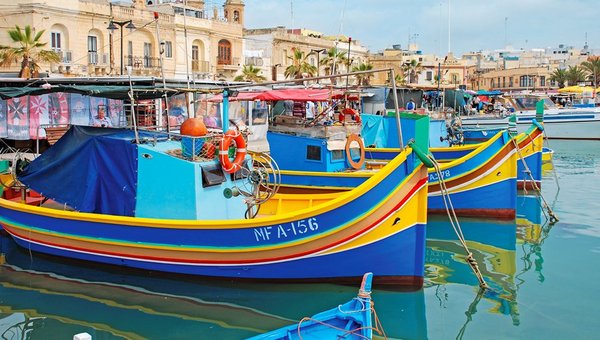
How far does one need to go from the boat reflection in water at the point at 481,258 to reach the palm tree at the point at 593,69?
52.3m

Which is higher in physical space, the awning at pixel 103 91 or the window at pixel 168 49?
the window at pixel 168 49

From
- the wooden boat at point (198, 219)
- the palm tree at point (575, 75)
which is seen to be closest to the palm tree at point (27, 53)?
the wooden boat at point (198, 219)

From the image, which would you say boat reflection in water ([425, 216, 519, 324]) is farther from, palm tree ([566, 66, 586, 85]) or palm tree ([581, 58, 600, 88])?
palm tree ([566, 66, 586, 85])

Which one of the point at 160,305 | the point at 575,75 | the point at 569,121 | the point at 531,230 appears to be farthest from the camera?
the point at 575,75

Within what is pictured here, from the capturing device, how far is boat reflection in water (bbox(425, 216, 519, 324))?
416 inches

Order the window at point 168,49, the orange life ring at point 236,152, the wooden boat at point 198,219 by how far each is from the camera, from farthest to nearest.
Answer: the window at point 168,49 < the orange life ring at point 236,152 < the wooden boat at point 198,219

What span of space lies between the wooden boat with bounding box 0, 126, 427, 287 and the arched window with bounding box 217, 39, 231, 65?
28.4 meters

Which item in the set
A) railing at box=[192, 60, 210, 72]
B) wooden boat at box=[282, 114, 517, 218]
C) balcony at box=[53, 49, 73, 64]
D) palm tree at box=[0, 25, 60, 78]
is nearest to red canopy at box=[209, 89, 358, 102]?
wooden boat at box=[282, 114, 517, 218]

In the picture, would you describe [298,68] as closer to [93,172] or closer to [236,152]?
[93,172]

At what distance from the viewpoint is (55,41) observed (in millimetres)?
30156

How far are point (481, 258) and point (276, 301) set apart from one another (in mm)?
5429

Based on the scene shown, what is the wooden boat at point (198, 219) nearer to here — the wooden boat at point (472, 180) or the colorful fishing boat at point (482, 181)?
the wooden boat at point (472, 180)

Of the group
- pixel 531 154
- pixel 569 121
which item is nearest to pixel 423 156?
pixel 531 154

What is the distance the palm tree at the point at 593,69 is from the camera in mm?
62500
